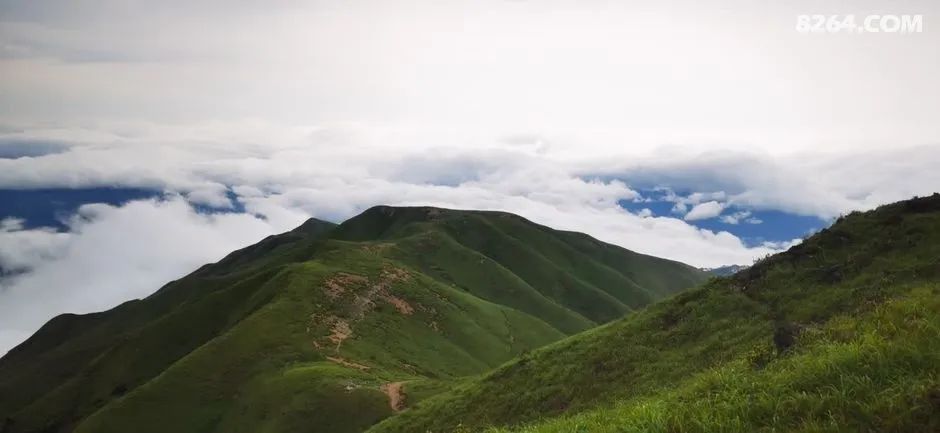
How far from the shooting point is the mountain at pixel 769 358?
10.2 m

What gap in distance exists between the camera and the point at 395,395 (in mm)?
63094

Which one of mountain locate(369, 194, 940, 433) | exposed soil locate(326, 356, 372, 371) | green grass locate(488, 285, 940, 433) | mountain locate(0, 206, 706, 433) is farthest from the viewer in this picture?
exposed soil locate(326, 356, 372, 371)

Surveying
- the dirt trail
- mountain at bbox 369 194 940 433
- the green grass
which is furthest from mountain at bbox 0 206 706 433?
the green grass

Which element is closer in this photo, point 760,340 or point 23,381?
point 760,340

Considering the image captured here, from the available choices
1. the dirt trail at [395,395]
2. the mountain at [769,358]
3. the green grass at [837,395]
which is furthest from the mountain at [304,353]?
→ the green grass at [837,395]

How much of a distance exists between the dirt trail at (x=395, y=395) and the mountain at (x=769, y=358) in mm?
17852

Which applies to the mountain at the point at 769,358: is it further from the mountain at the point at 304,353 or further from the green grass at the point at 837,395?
the mountain at the point at 304,353

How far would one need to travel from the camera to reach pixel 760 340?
24.9 meters

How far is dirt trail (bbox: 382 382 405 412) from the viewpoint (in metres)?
59.2

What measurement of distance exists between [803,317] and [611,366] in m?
9.65

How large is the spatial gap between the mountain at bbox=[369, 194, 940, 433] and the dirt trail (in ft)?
58.6

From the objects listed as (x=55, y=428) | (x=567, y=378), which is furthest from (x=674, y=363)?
(x=55, y=428)

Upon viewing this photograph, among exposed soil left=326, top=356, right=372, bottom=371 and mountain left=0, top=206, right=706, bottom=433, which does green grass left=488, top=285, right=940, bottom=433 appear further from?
exposed soil left=326, top=356, right=372, bottom=371

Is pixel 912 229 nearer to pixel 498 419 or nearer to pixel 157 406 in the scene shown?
pixel 498 419
